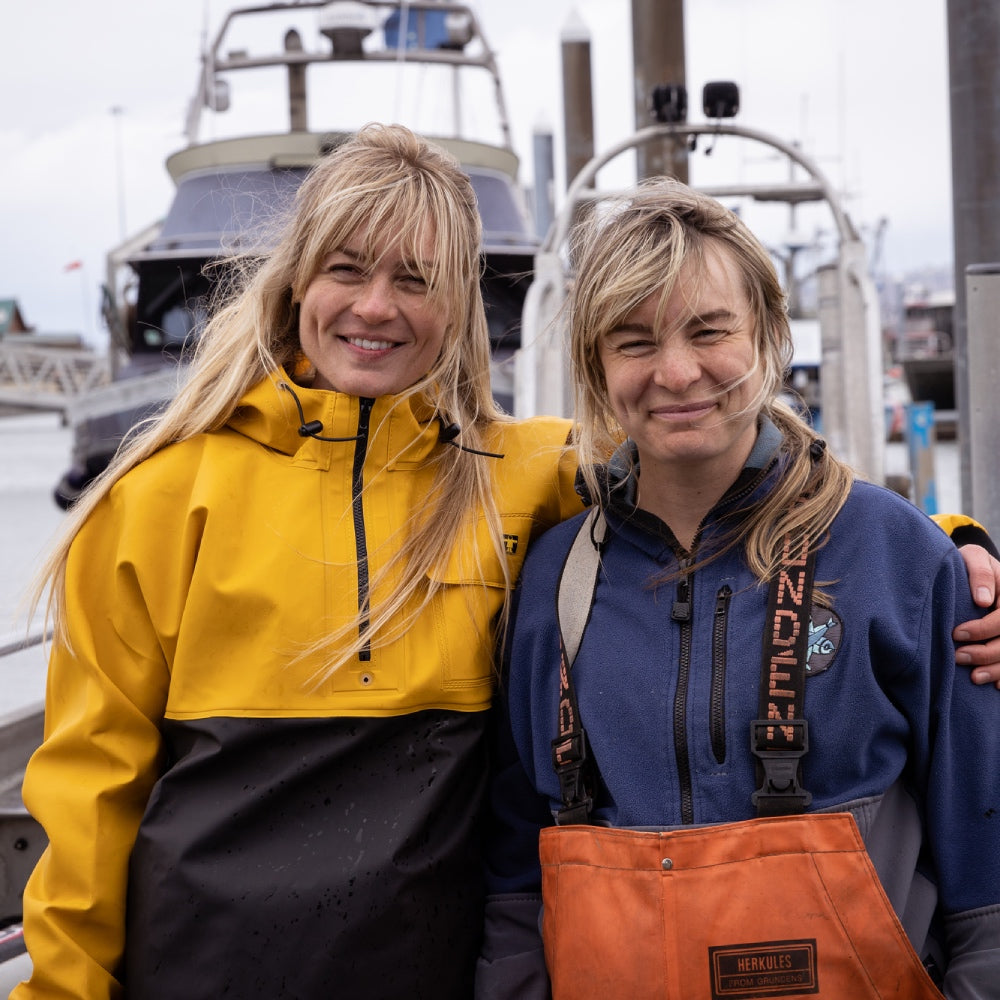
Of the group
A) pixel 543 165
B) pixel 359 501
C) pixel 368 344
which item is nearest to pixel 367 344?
pixel 368 344

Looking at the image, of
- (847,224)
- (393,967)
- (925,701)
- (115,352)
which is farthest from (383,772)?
(115,352)

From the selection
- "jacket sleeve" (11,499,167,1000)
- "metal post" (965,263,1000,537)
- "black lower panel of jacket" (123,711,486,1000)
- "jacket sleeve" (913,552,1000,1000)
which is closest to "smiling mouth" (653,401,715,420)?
"jacket sleeve" (913,552,1000,1000)

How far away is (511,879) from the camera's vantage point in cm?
224

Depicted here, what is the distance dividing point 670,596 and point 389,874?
655mm

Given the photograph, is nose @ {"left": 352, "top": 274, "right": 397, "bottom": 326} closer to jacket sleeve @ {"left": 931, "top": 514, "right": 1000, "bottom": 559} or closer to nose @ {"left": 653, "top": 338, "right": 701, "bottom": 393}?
nose @ {"left": 653, "top": 338, "right": 701, "bottom": 393}

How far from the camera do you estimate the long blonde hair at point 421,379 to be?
2.22 meters

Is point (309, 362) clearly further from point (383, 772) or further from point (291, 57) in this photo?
point (291, 57)

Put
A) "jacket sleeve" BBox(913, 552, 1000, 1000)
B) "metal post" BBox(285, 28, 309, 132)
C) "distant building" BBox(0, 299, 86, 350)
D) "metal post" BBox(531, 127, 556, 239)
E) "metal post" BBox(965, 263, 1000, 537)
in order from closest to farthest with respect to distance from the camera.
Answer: "jacket sleeve" BBox(913, 552, 1000, 1000), "metal post" BBox(965, 263, 1000, 537), "metal post" BBox(285, 28, 309, 132), "metal post" BBox(531, 127, 556, 239), "distant building" BBox(0, 299, 86, 350)

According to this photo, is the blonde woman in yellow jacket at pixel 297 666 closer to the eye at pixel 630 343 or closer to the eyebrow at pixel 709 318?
the eye at pixel 630 343

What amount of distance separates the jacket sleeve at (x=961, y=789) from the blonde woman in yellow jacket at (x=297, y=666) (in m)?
0.76

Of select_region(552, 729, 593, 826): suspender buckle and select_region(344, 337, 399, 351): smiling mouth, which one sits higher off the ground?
select_region(344, 337, 399, 351): smiling mouth

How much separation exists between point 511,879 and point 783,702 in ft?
2.12

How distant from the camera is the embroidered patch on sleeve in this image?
6.31ft

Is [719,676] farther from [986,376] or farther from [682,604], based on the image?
[986,376]
